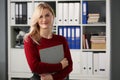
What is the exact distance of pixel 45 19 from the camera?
178 cm

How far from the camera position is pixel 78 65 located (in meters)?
3.70

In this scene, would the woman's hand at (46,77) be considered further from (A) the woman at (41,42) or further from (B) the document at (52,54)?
(B) the document at (52,54)

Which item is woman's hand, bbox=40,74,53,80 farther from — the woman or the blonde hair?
the blonde hair

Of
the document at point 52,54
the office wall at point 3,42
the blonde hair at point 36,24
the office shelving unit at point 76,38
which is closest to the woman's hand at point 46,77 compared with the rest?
the document at point 52,54

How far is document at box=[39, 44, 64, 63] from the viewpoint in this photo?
177cm
